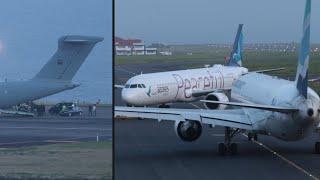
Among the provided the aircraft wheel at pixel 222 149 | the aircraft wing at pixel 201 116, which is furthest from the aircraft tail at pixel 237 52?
the aircraft wheel at pixel 222 149

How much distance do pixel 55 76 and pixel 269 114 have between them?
41.5 ft

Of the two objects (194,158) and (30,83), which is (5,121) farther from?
(194,158)

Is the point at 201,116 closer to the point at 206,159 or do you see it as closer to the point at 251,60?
the point at 206,159

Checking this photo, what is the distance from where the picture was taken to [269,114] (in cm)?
2002

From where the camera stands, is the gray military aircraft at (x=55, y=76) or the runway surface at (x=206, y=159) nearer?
the gray military aircraft at (x=55, y=76)

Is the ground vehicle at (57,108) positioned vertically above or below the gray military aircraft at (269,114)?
above

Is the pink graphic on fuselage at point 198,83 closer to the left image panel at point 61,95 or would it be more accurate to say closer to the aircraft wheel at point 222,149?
the aircraft wheel at point 222,149

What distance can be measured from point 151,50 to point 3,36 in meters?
60.1

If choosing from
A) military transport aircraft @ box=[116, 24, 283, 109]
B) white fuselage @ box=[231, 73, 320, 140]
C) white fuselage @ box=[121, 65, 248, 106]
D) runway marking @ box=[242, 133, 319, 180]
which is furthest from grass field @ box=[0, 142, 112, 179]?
white fuselage @ box=[121, 65, 248, 106]

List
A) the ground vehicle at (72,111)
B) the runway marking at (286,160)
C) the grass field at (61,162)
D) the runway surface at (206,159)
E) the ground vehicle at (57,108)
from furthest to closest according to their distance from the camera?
the runway marking at (286,160), the runway surface at (206,159), the ground vehicle at (72,111), the ground vehicle at (57,108), the grass field at (61,162)

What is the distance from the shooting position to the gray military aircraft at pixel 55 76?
7980 millimetres

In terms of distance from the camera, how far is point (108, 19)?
7.71 meters

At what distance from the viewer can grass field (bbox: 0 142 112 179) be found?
26.6 feet

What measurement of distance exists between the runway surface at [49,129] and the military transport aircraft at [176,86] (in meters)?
26.4
